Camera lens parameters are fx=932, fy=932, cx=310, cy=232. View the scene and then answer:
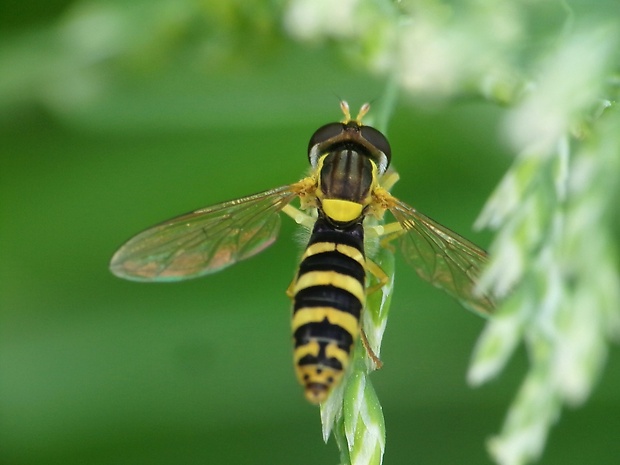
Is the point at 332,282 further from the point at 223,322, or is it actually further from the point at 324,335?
the point at 223,322

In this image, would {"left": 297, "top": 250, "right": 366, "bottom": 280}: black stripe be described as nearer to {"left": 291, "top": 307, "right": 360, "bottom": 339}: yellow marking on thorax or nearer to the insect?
the insect

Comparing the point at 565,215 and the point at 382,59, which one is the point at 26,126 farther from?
the point at 565,215

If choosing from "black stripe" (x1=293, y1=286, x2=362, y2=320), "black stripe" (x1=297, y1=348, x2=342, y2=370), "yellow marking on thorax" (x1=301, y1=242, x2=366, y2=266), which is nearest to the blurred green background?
"yellow marking on thorax" (x1=301, y1=242, x2=366, y2=266)

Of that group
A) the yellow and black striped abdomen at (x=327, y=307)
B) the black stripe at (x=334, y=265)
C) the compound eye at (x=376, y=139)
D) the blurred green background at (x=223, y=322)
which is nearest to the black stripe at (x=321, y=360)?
the yellow and black striped abdomen at (x=327, y=307)

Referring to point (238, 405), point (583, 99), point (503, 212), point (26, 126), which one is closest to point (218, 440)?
point (238, 405)

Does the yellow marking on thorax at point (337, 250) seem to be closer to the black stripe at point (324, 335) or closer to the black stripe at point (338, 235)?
the black stripe at point (338, 235)

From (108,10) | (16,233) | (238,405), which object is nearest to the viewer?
(108,10)
